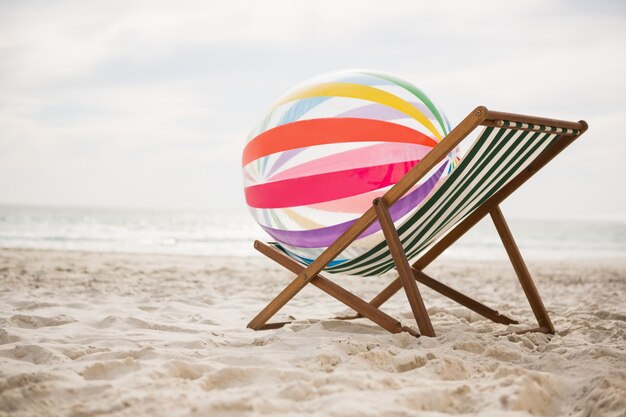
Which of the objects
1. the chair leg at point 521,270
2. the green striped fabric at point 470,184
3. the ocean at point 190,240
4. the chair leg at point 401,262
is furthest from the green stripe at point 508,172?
the ocean at point 190,240

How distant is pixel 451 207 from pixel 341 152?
64cm

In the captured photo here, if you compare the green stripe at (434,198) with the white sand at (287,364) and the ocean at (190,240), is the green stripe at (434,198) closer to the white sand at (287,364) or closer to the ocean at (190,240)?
the white sand at (287,364)

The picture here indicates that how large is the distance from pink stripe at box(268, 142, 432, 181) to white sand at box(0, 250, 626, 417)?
818mm

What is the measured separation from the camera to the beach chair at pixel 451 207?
257 centimetres

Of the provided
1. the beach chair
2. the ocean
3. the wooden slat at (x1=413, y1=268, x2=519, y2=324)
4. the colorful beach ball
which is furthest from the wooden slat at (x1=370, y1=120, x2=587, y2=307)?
the ocean

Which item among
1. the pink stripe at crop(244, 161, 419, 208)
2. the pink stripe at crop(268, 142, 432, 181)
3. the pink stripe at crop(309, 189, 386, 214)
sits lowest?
the pink stripe at crop(309, 189, 386, 214)

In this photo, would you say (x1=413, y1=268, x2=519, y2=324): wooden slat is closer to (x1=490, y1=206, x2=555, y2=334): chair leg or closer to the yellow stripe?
(x1=490, y1=206, x2=555, y2=334): chair leg

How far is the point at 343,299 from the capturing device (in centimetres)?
307

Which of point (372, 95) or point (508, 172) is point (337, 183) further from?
point (508, 172)

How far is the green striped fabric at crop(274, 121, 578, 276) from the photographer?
8.67ft

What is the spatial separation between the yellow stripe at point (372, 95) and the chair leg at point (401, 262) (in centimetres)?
49

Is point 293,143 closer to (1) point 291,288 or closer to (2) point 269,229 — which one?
(2) point 269,229

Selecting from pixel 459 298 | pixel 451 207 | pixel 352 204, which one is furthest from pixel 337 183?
pixel 459 298

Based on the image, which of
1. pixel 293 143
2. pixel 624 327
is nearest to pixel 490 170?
pixel 293 143
